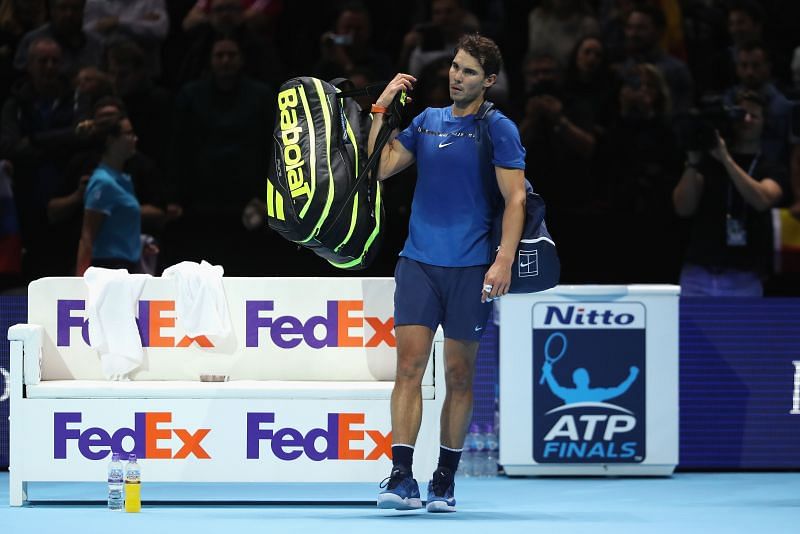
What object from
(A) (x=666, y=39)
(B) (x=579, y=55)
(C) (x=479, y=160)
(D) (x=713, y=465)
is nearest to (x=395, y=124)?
(C) (x=479, y=160)

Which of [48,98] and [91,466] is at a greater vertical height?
[48,98]

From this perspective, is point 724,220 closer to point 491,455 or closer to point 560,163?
point 560,163

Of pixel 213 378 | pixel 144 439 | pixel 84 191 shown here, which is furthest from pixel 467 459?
pixel 84 191

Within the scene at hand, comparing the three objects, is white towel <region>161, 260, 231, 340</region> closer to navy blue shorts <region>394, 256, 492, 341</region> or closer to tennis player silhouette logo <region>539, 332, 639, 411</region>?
navy blue shorts <region>394, 256, 492, 341</region>

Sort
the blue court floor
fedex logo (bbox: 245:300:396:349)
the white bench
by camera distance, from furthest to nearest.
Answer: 1. fedex logo (bbox: 245:300:396:349)
2. the white bench
3. the blue court floor

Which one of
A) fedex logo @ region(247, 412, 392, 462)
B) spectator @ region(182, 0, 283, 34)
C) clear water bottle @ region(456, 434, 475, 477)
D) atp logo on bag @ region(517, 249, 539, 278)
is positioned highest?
spectator @ region(182, 0, 283, 34)

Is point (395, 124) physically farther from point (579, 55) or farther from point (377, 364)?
point (579, 55)

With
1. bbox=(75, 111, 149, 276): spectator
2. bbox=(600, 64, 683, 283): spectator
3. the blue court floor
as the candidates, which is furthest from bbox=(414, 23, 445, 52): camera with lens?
the blue court floor

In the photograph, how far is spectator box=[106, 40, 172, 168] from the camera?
9.71m

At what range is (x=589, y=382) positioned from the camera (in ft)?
25.4

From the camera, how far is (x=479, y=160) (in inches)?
249

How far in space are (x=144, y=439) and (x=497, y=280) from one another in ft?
5.92

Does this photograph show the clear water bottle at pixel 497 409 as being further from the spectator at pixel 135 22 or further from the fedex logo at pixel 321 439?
the spectator at pixel 135 22

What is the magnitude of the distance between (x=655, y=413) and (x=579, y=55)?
302cm
